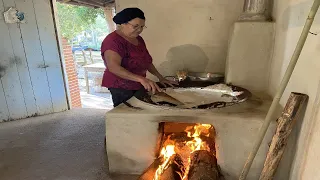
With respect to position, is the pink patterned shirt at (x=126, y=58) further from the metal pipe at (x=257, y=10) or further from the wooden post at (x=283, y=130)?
the wooden post at (x=283, y=130)

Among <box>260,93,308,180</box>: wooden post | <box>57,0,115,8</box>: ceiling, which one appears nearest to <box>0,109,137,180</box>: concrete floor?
<box>260,93,308,180</box>: wooden post

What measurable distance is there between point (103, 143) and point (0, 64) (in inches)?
72.8

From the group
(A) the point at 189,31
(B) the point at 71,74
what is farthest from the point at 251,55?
(B) the point at 71,74

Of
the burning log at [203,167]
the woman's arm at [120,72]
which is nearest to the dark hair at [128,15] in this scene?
the woman's arm at [120,72]

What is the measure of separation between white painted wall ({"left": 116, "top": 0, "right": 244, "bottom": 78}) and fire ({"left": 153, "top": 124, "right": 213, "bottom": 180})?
3.32 feet

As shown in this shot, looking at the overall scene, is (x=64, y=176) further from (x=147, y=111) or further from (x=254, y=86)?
(x=254, y=86)

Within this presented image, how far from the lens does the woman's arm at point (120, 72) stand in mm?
1865

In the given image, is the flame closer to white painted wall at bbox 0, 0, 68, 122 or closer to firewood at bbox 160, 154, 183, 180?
firewood at bbox 160, 154, 183, 180

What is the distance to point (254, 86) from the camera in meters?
2.39

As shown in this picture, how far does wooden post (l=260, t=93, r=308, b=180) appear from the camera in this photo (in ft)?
4.24

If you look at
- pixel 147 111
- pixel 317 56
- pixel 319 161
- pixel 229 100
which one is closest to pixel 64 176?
pixel 147 111

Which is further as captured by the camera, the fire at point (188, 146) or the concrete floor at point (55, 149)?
the concrete floor at point (55, 149)

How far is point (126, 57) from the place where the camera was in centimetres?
209

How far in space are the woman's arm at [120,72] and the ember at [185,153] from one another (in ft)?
1.63
